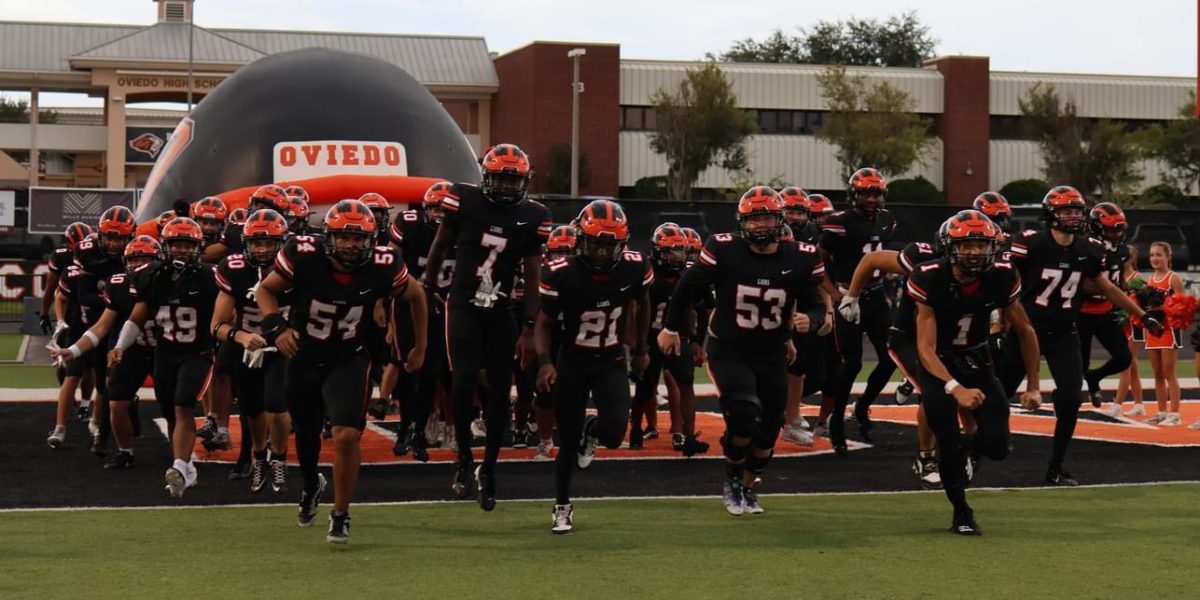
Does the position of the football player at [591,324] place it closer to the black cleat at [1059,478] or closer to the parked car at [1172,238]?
the black cleat at [1059,478]

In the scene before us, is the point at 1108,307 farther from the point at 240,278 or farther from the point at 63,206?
the point at 63,206

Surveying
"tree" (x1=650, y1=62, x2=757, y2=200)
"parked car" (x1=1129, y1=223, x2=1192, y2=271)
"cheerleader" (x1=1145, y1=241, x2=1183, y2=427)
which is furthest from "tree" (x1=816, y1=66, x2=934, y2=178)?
"cheerleader" (x1=1145, y1=241, x2=1183, y2=427)

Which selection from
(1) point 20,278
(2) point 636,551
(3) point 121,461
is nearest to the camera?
(2) point 636,551

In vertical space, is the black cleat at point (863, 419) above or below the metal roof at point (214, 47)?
below

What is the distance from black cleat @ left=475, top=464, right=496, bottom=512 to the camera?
9336 mm

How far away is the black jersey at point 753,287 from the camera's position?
30.5 feet

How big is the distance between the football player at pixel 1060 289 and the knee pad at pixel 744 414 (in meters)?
2.46

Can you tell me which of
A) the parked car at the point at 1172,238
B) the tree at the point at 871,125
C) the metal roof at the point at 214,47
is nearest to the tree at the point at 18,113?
the metal roof at the point at 214,47

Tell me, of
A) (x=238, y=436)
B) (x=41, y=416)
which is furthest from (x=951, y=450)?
(x=41, y=416)

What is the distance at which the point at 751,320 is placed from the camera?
9305 millimetres

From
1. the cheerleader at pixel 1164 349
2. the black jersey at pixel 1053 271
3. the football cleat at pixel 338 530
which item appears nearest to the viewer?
the football cleat at pixel 338 530

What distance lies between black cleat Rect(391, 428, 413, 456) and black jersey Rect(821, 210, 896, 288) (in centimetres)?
349

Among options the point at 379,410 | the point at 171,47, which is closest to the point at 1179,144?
the point at 171,47

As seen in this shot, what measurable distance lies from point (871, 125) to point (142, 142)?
25.3m
